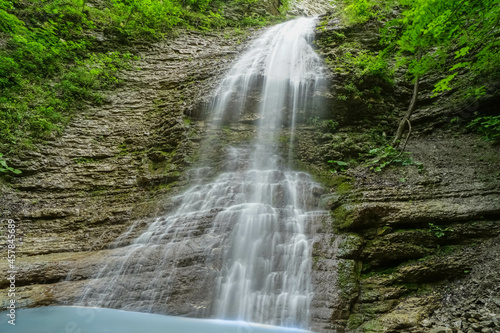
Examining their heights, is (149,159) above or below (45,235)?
above

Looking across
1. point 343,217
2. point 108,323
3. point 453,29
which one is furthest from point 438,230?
point 108,323

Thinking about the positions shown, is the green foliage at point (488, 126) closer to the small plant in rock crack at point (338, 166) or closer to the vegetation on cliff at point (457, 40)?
the vegetation on cliff at point (457, 40)

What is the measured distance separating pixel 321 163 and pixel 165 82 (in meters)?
6.97

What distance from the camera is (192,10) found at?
51.5 feet

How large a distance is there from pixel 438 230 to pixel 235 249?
360 cm

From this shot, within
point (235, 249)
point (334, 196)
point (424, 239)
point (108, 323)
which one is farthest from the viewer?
point (334, 196)

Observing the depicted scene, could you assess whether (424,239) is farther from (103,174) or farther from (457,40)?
(103,174)

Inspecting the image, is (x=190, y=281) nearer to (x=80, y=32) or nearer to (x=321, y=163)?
(x=321, y=163)

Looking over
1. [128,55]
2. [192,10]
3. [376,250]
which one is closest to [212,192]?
[376,250]

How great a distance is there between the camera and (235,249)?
5.19m

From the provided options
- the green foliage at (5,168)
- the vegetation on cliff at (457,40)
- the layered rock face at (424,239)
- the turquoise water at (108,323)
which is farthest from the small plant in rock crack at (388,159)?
the green foliage at (5,168)

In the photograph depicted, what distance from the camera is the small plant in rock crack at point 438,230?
456 centimetres

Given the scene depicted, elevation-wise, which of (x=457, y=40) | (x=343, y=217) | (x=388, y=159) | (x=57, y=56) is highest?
(x=57, y=56)

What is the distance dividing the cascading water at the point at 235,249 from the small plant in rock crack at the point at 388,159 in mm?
1693
